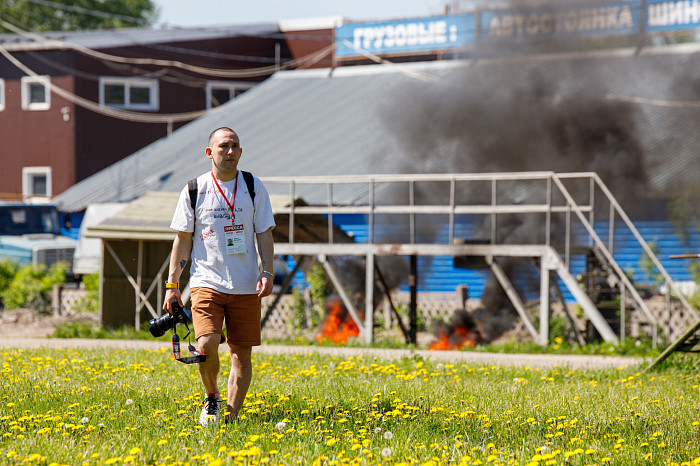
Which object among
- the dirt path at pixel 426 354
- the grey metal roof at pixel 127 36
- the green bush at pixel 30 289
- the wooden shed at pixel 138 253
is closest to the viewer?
the dirt path at pixel 426 354

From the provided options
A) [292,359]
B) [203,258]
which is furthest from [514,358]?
[203,258]

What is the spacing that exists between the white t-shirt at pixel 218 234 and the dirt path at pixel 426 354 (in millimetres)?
5015

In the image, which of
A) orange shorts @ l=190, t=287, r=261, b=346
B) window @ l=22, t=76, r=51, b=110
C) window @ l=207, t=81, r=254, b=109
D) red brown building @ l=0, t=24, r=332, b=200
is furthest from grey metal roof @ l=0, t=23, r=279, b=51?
orange shorts @ l=190, t=287, r=261, b=346

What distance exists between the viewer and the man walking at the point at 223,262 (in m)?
6.16

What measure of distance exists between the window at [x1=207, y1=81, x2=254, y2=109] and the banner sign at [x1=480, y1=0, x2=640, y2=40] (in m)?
12.6

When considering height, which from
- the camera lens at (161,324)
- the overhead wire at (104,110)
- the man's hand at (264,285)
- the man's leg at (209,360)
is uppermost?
the overhead wire at (104,110)

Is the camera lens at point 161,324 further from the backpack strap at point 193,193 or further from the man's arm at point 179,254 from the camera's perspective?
the backpack strap at point 193,193

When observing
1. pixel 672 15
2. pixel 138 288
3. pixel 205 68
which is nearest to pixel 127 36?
pixel 205 68

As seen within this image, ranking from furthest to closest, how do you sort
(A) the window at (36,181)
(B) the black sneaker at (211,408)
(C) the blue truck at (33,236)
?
(A) the window at (36,181)
(C) the blue truck at (33,236)
(B) the black sneaker at (211,408)

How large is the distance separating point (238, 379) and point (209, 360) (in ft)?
0.78

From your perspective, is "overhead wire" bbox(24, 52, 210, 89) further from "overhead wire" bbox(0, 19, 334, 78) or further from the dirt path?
the dirt path

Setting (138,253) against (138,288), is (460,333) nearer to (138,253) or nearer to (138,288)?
(138,288)

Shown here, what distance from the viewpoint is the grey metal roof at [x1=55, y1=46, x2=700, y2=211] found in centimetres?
2033

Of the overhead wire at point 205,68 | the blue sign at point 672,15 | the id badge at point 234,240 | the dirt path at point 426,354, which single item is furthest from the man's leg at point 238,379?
the overhead wire at point 205,68
